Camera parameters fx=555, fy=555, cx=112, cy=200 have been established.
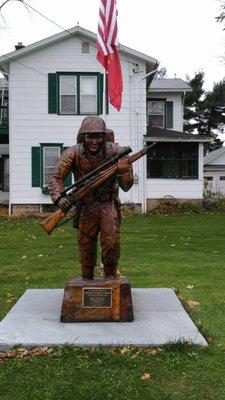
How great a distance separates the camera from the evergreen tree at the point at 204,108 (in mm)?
57719

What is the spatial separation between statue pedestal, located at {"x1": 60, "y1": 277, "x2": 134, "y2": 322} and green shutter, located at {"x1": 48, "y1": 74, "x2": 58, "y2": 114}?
17.6 meters

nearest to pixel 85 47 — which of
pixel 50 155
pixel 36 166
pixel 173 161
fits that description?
pixel 50 155

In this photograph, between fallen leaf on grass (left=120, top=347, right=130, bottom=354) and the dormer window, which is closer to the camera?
fallen leaf on grass (left=120, top=347, right=130, bottom=354)

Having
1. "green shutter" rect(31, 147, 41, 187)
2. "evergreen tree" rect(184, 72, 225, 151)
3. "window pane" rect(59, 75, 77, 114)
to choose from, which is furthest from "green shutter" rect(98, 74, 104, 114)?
"evergreen tree" rect(184, 72, 225, 151)

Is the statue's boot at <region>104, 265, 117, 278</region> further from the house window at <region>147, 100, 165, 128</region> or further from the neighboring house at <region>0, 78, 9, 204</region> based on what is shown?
the house window at <region>147, 100, 165, 128</region>

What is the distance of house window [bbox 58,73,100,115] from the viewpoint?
2278cm

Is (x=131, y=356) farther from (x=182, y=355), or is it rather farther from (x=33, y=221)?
(x=33, y=221)

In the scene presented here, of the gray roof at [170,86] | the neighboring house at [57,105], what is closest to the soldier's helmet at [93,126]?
the neighboring house at [57,105]

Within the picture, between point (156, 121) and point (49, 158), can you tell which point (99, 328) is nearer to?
point (49, 158)

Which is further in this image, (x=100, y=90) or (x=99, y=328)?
(x=100, y=90)

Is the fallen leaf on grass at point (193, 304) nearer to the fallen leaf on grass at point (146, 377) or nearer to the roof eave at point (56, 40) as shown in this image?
the fallen leaf on grass at point (146, 377)

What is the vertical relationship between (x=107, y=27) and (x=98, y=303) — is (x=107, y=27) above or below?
above

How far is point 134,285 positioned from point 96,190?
2.96 m

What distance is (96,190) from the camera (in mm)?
6109
